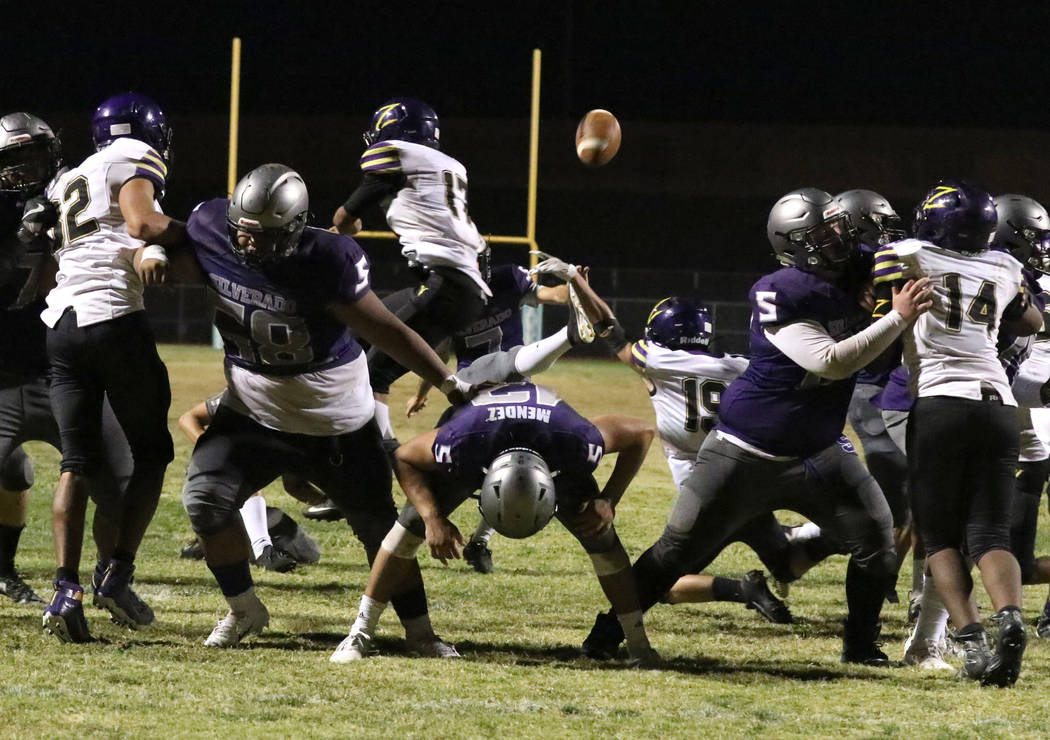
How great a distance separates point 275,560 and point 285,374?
2180 mm

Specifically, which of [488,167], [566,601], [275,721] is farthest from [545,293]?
[488,167]

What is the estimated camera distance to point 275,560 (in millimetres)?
7105

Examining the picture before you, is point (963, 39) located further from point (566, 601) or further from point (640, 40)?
point (566, 601)

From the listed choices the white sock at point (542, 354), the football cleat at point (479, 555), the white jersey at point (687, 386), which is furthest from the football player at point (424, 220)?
the white sock at point (542, 354)

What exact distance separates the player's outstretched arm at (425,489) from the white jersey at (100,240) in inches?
51.6

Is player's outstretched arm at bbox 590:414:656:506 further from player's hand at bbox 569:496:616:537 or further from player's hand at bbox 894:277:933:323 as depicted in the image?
player's hand at bbox 894:277:933:323

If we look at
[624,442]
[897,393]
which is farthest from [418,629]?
[897,393]

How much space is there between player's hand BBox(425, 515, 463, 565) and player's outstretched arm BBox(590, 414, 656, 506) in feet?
1.96

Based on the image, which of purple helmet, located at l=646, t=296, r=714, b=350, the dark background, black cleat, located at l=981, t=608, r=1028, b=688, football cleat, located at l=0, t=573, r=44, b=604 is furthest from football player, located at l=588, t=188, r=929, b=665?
the dark background

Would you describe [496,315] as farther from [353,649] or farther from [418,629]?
[353,649]

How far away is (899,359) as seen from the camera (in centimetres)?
536

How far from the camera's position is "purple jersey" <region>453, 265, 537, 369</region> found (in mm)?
8016

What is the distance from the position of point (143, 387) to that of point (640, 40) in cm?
2120

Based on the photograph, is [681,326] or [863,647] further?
[681,326]
